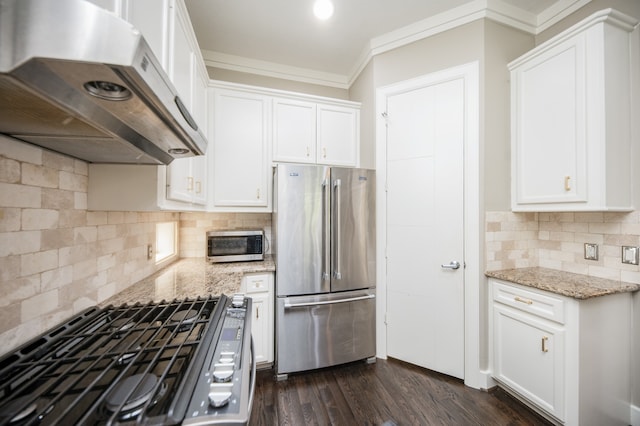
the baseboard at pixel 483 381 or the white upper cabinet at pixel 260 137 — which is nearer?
the baseboard at pixel 483 381

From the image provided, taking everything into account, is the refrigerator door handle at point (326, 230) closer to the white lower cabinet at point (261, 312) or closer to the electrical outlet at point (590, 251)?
the white lower cabinet at point (261, 312)

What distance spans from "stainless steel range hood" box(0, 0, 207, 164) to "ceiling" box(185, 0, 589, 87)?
5.82 ft

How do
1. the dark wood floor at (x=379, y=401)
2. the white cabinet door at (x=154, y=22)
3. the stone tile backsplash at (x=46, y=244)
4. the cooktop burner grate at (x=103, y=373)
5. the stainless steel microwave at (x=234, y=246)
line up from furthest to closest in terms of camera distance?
the stainless steel microwave at (x=234, y=246)
the dark wood floor at (x=379, y=401)
the white cabinet door at (x=154, y=22)
the stone tile backsplash at (x=46, y=244)
the cooktop burner grate at (x=103, y=373)

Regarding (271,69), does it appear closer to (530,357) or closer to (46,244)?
(46,244)

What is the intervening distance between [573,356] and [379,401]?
1.21m

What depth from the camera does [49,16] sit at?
0.44m

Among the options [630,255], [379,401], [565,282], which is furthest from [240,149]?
[630,255]

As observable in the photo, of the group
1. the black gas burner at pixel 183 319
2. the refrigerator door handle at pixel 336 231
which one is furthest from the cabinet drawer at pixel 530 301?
the black gas burner at pixel 183 319

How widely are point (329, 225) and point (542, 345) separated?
1628 mm

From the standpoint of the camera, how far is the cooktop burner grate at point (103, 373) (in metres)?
0.53

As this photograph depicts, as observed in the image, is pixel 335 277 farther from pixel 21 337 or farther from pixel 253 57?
pixel 253 57

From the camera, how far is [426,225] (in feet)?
6.95

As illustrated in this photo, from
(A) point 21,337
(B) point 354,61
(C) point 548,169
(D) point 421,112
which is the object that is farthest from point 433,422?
(B) point 354,61

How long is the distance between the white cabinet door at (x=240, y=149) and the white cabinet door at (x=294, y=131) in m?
0.10
